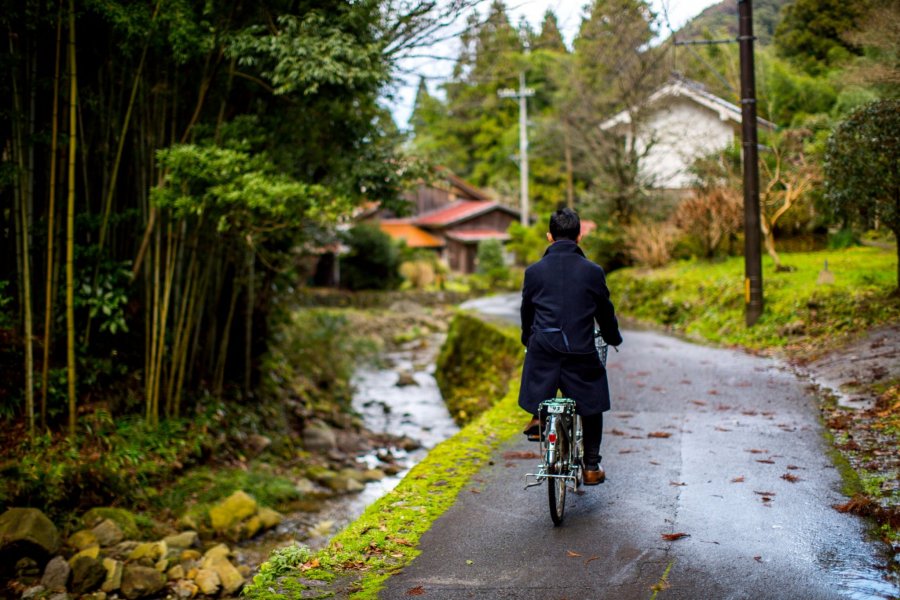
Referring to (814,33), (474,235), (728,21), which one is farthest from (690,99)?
(474,235)

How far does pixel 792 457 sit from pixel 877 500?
1123 millimetres

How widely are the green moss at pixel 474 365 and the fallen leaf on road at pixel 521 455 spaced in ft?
16.3

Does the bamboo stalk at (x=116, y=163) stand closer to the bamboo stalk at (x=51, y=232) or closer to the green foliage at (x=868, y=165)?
the bamboo stalk at (x=51, y=232)

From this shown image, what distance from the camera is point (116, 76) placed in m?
8.49

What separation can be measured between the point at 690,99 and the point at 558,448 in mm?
20002

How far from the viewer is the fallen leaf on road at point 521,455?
636cm

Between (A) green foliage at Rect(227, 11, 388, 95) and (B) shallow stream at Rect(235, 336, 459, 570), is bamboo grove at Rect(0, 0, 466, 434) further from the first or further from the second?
(B) shallow stream at Rect(235, 336, 459, 570)

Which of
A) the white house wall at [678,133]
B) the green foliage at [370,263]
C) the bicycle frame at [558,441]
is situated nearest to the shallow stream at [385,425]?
the bicycle frame at [558,441]

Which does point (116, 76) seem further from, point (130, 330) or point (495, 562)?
point (495, 562)

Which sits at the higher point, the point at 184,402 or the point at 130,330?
the point at 130,330

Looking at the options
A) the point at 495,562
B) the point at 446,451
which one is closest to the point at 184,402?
the point at 446,451

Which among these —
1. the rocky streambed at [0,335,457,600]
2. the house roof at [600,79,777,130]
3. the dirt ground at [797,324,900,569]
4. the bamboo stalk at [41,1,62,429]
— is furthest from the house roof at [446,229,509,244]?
the bamboo stalk at [41,1,62,429]

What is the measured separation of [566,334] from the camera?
452 centimetres

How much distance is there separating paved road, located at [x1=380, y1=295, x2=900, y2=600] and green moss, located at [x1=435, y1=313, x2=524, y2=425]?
17.1 ft
